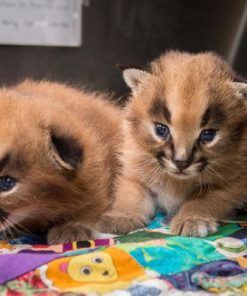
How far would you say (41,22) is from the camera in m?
3.10

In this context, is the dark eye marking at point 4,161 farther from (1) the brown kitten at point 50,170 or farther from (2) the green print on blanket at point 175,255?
(2) the green print on blanket at point 175,255

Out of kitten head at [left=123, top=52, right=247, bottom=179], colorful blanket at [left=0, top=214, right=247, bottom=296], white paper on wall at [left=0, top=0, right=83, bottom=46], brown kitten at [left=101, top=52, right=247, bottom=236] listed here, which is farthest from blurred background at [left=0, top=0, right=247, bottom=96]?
colorful blanket at [left=0, top=214, right=247, bottom=296]

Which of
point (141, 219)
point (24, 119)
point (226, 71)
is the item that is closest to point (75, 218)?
point (141, 219)

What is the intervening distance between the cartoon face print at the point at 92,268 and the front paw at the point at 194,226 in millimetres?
422

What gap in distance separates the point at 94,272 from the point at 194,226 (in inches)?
20.8

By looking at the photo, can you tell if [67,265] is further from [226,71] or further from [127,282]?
[226,71]

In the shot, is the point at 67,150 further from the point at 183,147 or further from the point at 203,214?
the point at 203,214

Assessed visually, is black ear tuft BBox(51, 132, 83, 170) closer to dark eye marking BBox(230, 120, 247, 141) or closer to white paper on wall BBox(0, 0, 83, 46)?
dark eye marking BBox(230, 120, 247, 141)

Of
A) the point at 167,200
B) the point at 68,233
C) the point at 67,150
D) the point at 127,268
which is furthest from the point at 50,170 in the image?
the point at 167,200

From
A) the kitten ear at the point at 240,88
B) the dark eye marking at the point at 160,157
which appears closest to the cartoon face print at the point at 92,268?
the dark eye marking at the point at 160,157

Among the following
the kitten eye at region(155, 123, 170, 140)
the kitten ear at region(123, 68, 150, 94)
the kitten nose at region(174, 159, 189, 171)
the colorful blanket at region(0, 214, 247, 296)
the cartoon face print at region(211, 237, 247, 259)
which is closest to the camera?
the colorful blanket at region(0, 214, 247, 296)

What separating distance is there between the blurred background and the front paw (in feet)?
4.40

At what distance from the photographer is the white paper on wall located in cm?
306

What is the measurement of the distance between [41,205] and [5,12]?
156 cm
